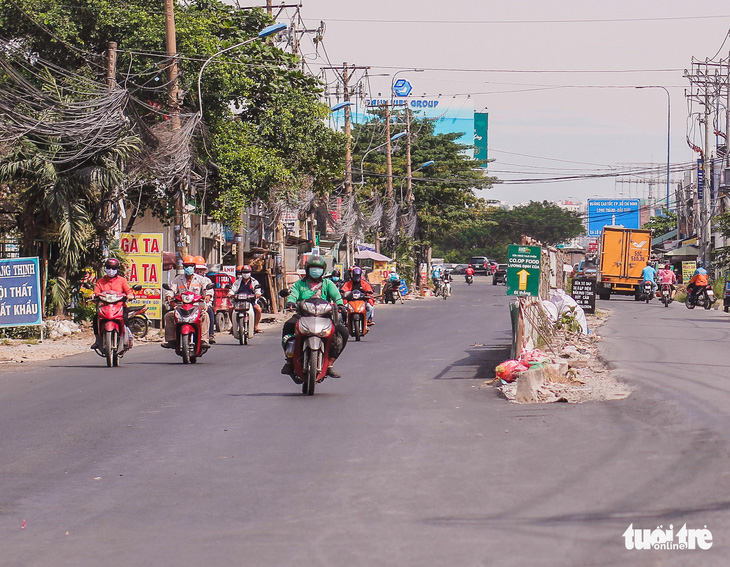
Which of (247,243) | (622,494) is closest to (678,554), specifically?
(622,494)

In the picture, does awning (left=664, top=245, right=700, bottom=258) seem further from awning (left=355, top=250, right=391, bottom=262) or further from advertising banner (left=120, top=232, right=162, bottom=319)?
advertising banner (left=120, top=232, right=162, bottom=319)

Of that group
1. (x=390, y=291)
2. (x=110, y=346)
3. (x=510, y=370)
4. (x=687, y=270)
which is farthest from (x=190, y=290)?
(x=687, y=270)

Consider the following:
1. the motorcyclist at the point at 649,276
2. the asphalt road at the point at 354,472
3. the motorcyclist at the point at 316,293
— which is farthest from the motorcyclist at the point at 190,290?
the motorcyclist at the point at 649,276

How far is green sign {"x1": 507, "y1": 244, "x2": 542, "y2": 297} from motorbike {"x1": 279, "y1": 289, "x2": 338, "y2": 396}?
13.4 ft

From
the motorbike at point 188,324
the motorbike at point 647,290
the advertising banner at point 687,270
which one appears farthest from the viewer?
the advertising banner at point 687,270

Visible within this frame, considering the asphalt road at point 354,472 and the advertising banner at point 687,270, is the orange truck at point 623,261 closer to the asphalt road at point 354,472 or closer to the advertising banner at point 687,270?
the advertising banner at point 687,270

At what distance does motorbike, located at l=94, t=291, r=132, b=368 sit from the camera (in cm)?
1573

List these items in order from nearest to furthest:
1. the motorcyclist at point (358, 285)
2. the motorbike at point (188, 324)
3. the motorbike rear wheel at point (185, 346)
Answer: the motorbike at point (188, 324) < the motorbike rear wheel at point (185, 346) < the motorcyclist at point (358, 285)

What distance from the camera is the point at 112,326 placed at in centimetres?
1580

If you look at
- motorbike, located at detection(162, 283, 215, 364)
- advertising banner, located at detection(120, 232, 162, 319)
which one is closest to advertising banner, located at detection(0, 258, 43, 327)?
advertising banner, located at detection(120, 232, 162, 319)

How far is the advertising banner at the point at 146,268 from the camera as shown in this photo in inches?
960

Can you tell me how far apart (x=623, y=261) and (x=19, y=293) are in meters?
33.2

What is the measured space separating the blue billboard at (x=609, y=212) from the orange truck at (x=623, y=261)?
52.8 m

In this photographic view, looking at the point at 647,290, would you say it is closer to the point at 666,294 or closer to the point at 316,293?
the point at 666,294
